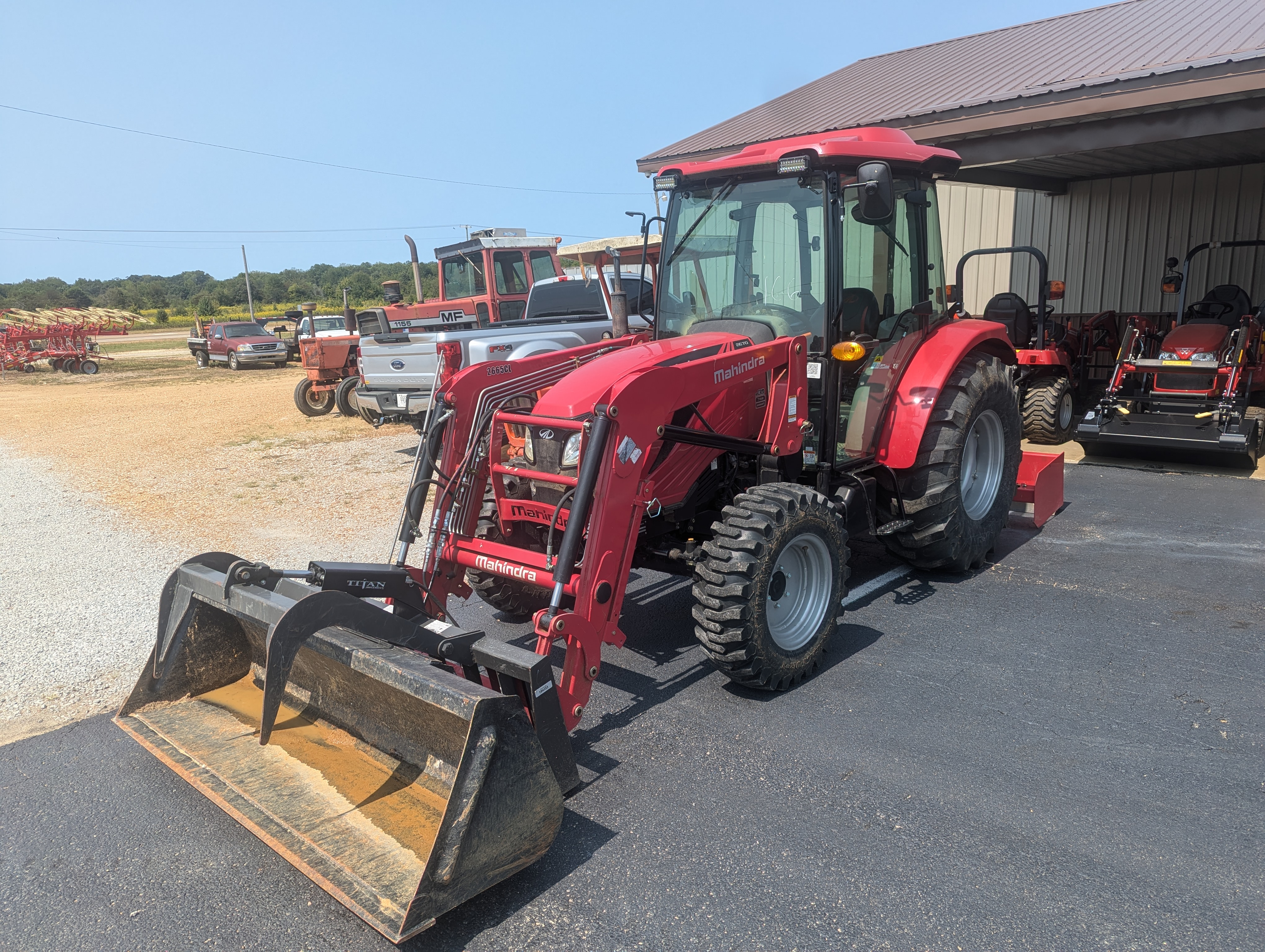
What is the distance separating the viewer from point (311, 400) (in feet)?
50.8

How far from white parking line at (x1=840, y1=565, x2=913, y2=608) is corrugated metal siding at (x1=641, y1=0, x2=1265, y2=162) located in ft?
16.8

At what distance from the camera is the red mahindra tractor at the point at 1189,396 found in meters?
8.36

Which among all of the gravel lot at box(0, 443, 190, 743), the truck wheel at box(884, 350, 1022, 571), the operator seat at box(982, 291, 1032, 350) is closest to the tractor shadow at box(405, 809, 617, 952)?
the gravel lot at box(0, 443, 190, 743)

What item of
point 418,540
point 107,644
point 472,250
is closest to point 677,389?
point 107,644

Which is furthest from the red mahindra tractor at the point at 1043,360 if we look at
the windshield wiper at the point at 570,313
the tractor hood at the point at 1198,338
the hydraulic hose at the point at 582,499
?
the hydraulic hose at the point at 582,499

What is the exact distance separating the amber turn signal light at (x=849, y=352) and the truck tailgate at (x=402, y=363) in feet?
22.2

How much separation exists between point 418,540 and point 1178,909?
5.98m

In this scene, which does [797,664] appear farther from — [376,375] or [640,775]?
[376,375]

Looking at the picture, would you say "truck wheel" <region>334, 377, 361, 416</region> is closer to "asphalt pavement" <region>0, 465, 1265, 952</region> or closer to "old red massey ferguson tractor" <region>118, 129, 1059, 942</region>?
"old red massey ferguson tractor" <region>118, 129, 1059, 942</region>

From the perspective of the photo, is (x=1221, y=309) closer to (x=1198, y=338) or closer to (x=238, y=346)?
(x=1198, y=338)

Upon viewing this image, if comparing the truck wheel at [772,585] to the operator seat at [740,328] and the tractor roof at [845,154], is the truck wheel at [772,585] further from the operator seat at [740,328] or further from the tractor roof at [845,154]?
the tractor roof at [845,154]

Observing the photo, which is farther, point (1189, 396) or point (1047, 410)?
point (1047, 410)

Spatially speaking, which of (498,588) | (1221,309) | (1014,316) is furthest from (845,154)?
(1221,309)

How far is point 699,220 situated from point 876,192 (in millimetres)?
1190
